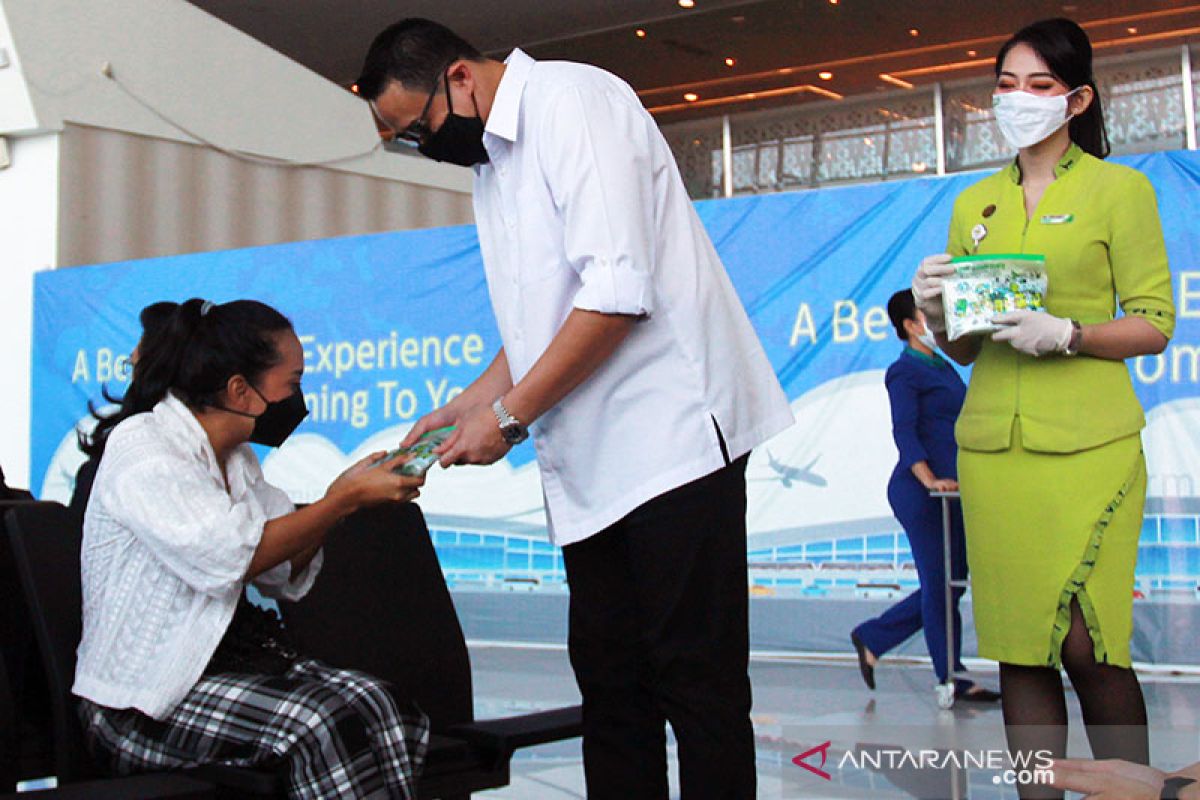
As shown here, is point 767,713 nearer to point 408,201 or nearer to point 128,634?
point 128,634

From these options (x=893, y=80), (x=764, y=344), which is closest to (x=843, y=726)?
(x=764, y=344)

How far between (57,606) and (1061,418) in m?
1.59

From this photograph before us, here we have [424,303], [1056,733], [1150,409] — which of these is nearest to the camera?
[1056,733]

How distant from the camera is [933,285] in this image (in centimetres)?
208

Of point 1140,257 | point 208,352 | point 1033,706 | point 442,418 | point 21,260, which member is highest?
point 21,260

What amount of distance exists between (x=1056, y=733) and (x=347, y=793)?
3.47 ft

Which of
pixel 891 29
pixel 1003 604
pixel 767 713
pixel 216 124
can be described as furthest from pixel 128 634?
pixel 891 29

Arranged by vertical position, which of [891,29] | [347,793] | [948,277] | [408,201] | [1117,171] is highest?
[891,29]

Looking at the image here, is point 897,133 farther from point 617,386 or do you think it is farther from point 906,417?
point 617,386

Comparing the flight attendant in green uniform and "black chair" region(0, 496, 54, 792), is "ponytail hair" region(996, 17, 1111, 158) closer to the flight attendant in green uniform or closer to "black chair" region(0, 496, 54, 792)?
the flight attendant in green uniform

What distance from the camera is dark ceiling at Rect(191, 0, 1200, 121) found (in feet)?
37.1

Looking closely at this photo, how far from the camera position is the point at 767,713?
444 centimetres

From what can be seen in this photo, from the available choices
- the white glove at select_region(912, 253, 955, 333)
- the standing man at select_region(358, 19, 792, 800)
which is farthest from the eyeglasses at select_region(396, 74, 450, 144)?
the white glove at select_region(912, 253, 955, 333)

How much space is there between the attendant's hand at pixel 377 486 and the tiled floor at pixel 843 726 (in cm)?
69
